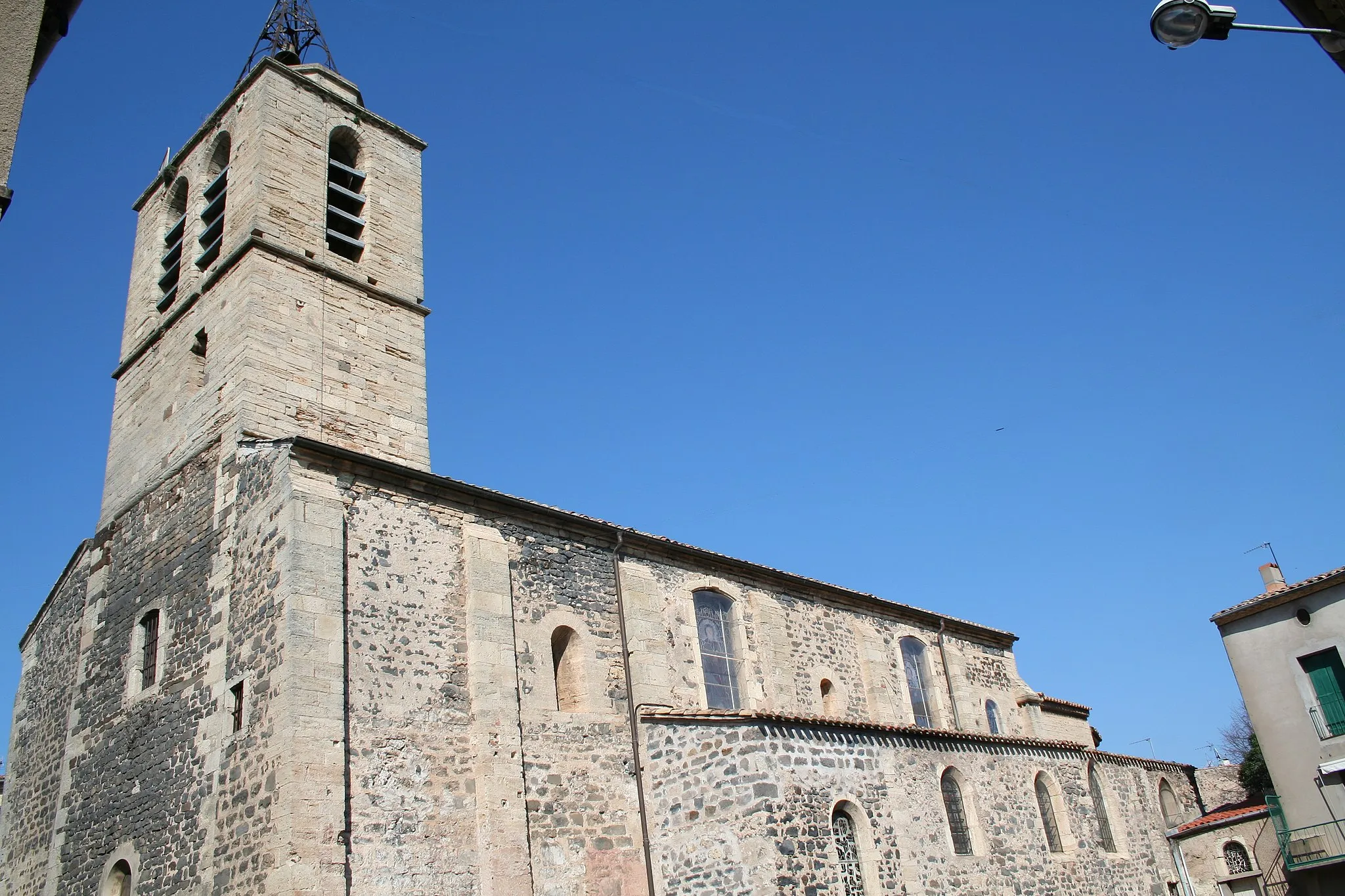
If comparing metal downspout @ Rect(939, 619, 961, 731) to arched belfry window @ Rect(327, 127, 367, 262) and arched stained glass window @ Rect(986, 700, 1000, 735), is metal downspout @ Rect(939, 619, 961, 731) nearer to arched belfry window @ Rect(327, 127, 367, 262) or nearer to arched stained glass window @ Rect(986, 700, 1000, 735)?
arched stained glass window @ Rect(986, 700, 1000, 735)

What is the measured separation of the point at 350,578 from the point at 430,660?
147cm

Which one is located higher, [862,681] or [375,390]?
[375,390]

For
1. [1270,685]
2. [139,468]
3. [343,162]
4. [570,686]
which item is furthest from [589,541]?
[1270,685]

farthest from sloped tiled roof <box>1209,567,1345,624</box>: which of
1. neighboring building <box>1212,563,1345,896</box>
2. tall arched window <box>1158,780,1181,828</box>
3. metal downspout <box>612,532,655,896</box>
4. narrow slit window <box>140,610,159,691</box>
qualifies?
narrow slit window <box>140,610,159,691</box>

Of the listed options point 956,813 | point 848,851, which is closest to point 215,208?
point 848,851

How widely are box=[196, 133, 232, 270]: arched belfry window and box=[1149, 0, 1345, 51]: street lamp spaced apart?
1545 cm

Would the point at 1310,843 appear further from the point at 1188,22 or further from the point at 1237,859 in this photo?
the point at 1188,22

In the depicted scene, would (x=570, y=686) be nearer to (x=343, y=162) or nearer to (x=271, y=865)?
(x=271, y=865)

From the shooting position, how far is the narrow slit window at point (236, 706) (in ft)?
40.0

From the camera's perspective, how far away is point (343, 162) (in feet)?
65.0

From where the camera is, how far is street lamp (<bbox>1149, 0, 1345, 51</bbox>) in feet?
18.5

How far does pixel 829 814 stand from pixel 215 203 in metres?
14.6

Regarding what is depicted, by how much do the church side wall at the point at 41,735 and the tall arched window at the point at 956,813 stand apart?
1329cm

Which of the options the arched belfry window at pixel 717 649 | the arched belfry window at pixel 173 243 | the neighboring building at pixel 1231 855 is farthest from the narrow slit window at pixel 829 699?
the arched belfry window at pixel 173 243
